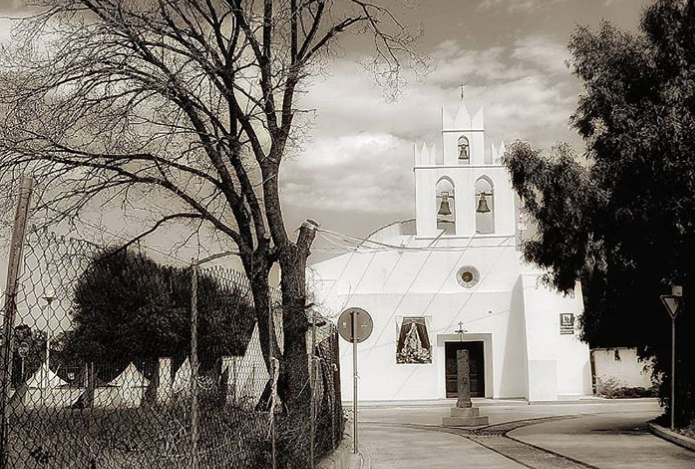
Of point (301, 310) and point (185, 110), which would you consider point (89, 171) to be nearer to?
point (185, 110)

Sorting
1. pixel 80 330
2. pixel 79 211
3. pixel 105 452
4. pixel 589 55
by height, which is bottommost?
pixel 105 452

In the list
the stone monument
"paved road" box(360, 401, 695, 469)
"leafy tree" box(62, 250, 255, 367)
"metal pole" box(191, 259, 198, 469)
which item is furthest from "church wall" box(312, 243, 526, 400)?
"metal pole" box(191, 259, 198, 469)

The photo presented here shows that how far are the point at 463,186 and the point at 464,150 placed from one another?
175cm

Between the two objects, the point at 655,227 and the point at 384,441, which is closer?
the point at 655,227

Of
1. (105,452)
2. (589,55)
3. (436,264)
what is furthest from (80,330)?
(436,264)

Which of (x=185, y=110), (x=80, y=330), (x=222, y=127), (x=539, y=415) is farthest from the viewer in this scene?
(x=539, y=415)

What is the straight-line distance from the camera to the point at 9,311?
12.9 feet

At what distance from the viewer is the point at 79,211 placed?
1193 cm

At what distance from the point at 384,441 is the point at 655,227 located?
297 inches

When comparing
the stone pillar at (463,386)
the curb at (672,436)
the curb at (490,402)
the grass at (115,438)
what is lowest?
the curb at (490,402)

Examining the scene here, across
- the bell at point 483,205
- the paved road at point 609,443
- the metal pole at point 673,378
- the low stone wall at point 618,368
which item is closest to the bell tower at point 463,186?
the bell at point 483,205

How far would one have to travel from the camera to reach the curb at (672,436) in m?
18.0

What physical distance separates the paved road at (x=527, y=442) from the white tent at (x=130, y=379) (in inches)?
419

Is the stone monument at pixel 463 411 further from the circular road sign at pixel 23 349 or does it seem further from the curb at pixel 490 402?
the circular road sign at pixel 23 349
